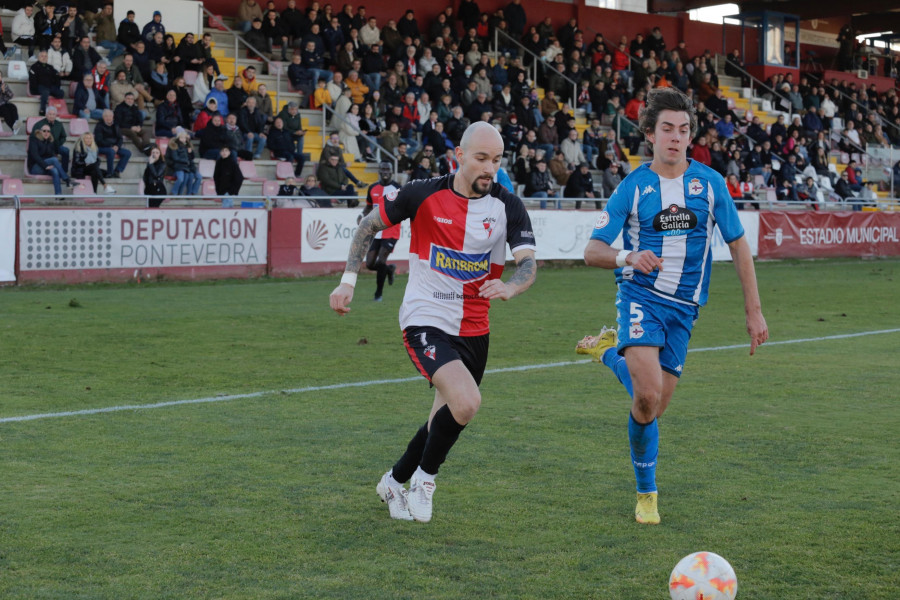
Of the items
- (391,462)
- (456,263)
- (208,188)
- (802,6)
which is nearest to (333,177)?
(208,188)

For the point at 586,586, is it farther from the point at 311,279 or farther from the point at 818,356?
the point at 311,279

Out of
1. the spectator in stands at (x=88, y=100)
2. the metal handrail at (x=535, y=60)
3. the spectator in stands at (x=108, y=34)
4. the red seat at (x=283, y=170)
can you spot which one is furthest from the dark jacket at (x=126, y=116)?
the metal handrail at (x=535, y=60)

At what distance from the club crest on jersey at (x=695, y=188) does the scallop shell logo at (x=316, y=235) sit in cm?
1495

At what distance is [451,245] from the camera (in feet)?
17.5

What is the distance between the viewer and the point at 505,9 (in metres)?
32.2

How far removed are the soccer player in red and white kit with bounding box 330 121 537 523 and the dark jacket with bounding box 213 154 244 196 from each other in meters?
15.7

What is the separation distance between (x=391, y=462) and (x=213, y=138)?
52.8 ft

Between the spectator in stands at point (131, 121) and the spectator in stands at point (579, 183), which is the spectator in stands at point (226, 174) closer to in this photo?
the spectator in stands at point (131, 121)

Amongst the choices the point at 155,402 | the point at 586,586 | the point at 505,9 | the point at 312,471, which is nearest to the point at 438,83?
the point at 505,9

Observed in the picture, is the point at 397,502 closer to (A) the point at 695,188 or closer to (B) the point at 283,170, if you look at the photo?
(A) the point at 695,188

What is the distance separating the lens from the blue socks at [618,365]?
18.5 ft

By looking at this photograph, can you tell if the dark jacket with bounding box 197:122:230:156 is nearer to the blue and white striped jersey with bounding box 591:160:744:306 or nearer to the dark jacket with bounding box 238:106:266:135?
the dark jacket with bounding box 238:106:266:135

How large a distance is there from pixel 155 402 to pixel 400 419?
1812mm

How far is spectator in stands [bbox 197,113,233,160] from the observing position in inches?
842
